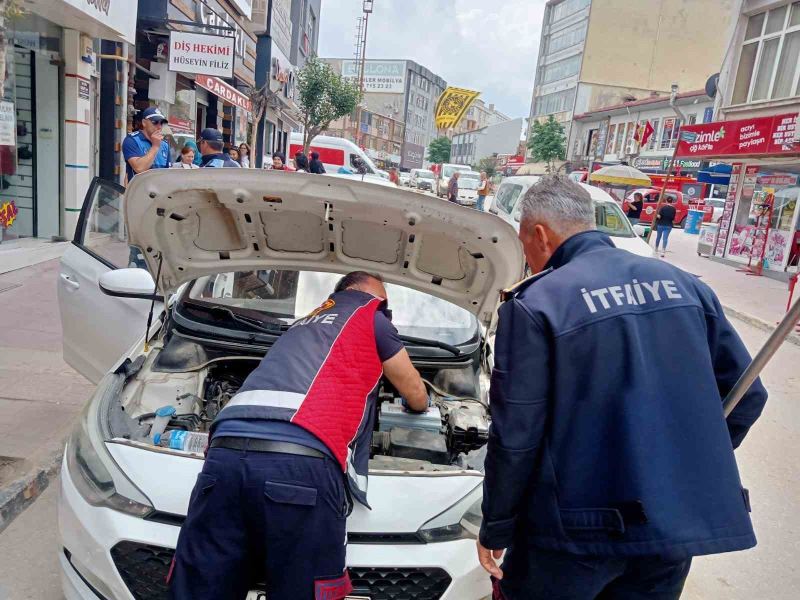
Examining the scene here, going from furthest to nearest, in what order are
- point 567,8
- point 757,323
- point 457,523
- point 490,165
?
point 490,165
point 567,8
point 757,323
point 457,523

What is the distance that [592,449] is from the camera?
155 cm

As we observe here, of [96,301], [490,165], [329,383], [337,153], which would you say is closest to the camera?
[329,383]

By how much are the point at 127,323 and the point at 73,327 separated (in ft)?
1.45

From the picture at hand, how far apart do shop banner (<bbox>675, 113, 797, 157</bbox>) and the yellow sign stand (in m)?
31.3

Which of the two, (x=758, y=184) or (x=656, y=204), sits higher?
(x=758, y=184)

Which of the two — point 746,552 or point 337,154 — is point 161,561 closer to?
point 746,552

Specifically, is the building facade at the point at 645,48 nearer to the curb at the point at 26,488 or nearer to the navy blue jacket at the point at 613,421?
the curb at the point at 26,488

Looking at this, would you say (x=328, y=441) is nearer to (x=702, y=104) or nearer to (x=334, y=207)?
(x=334, y=207)

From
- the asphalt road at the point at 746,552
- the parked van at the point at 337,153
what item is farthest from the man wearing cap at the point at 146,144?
the parked van at the point at 337,153

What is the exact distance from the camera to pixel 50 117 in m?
9.45

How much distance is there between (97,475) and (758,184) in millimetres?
17431

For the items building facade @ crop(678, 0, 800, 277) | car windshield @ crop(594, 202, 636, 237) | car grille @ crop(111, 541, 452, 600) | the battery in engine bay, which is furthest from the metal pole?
building facade @ crop(678, 0, 800, 277)

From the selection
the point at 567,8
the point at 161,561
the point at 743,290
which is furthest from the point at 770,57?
the point at 567,8

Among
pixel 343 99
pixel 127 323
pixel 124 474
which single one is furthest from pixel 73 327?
pixel 343 99
